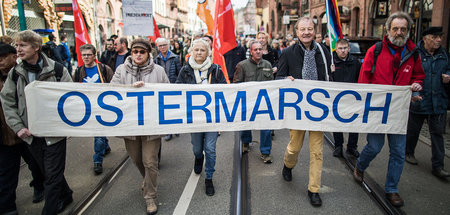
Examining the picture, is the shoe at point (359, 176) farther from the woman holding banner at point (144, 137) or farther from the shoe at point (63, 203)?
the shoe at point (63, 203)

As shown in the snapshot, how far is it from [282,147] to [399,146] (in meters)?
2.36

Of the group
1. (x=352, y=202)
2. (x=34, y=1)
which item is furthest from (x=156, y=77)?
(x=34, y=1)

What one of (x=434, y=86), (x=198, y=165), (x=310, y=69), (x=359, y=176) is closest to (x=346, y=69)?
(x=434, y=86)

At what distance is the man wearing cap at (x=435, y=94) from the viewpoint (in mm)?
4449

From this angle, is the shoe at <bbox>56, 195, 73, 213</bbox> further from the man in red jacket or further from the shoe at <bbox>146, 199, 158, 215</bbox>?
the man in red jacket

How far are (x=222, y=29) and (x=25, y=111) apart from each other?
2.94 m

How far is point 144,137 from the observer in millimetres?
3605

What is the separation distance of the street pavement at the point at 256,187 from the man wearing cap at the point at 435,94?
36 centimetres

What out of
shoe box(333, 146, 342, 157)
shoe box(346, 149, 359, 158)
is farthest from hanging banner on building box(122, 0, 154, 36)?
shoe box(346, 149, 359, 158)

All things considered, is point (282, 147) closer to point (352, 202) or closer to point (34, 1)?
point (352, 202)

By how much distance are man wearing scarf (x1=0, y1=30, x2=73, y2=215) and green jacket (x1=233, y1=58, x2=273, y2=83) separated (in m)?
3.06

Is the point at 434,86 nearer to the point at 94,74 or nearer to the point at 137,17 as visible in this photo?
the point at 94,74

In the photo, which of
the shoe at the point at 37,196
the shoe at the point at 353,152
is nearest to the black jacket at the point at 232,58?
the shoe at the point at 353,152

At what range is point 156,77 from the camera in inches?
145
